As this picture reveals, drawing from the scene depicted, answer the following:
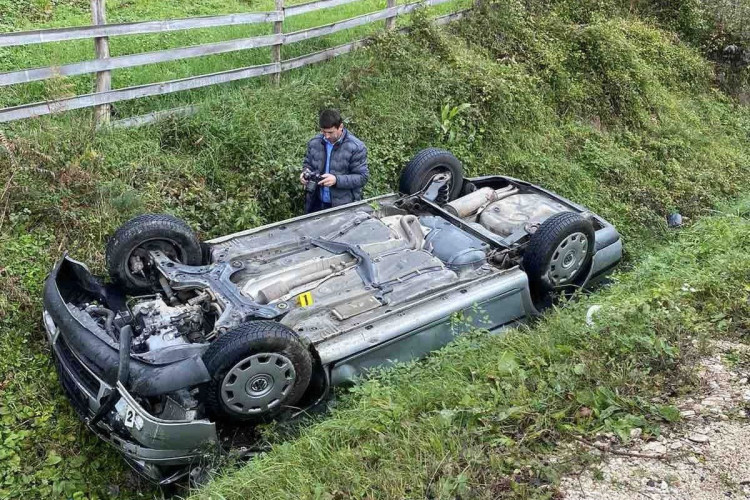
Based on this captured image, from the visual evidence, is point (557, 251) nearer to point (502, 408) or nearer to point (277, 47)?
point (502, 408)

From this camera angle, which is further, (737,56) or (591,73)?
(737,56)

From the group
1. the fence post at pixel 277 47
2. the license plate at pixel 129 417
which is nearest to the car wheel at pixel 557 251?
the license plate at pixel 129 417

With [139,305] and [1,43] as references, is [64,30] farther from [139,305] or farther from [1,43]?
[139,305]

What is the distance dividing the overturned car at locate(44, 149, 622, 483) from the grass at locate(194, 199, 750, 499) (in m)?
0.32

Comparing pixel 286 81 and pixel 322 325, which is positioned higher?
pixel 286 81

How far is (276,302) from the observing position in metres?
4.83

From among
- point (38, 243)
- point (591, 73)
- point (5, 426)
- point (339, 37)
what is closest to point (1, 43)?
point (38, 243)

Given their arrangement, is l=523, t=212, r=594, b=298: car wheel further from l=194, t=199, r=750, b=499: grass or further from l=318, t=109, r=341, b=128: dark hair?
l=318, t=109, r=341, b=128: dark hair

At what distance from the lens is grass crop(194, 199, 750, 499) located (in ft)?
11.1

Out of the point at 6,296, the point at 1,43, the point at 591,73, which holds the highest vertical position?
the point at 1,43

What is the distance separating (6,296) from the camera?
538 centimetres

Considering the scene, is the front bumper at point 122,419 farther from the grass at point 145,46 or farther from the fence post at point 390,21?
the fence post at point 390,21

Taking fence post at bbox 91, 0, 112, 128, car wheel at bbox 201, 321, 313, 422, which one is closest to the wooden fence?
fence post at bbox 91, 0, 112, 128

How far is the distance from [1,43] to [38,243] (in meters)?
1.82
